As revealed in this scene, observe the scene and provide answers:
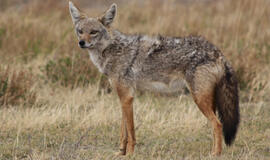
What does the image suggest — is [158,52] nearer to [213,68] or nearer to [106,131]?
[213,68]

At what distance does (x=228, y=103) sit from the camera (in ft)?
21.3

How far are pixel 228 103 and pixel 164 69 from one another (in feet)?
2.72

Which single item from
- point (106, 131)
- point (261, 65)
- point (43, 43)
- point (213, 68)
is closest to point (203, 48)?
point (213, 68)

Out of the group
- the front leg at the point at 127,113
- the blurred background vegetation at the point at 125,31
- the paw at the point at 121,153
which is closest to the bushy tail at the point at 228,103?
the front leg at the point at 127,113

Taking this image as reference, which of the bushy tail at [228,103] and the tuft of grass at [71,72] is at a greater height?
the bushy tail at [228,103]

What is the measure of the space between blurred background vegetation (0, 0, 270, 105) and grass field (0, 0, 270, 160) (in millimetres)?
22

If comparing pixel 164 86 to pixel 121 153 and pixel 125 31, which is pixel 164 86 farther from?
pixel 125 31

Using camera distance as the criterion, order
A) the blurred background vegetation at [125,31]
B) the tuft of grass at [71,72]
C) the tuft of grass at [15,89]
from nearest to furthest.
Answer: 1. the tuft of grass at [15,89]
2. the blurred background vegetation at [125,31]
3. the tuft of grass at [71,72]

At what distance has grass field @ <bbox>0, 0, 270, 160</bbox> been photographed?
6.77 meters

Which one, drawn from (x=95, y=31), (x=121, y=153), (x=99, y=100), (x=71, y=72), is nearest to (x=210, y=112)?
(x=121, y=153)

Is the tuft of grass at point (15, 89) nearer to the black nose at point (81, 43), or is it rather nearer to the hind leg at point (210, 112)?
the black nose at point (81, 43)

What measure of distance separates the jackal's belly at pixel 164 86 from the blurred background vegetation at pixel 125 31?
9.29ft

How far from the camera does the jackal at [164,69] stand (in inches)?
250

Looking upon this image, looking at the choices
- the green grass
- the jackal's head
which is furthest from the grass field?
the jackal's head
